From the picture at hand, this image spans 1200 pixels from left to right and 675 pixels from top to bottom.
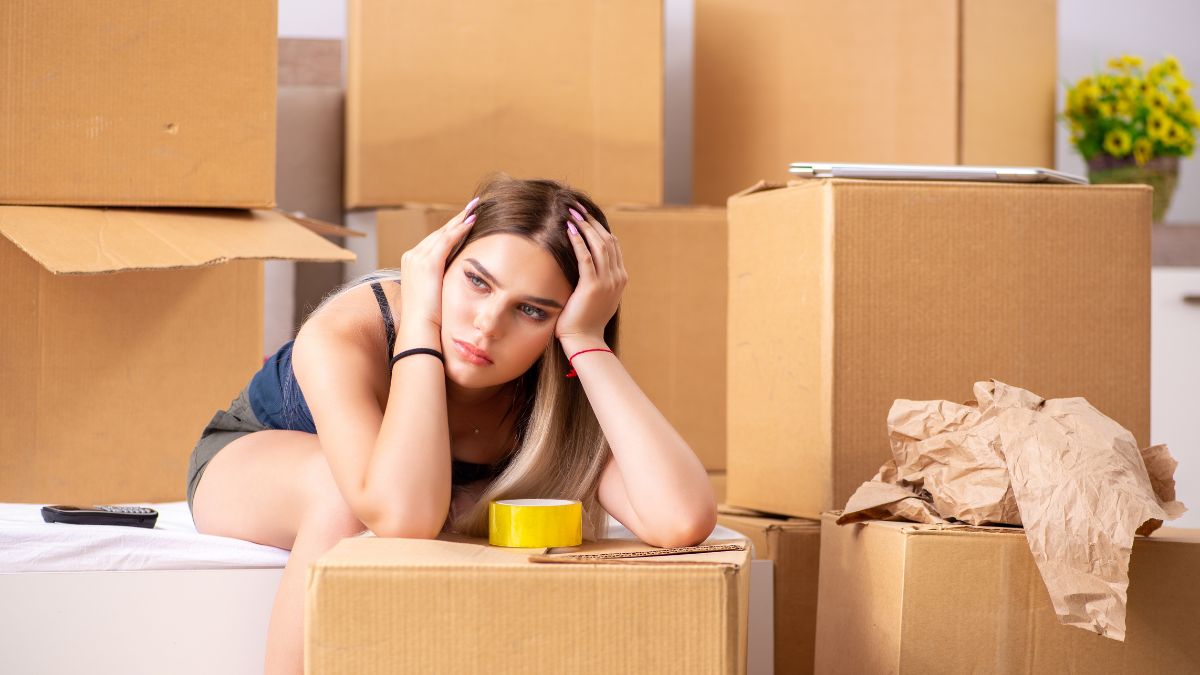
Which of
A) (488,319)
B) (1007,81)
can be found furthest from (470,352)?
(1007,81)

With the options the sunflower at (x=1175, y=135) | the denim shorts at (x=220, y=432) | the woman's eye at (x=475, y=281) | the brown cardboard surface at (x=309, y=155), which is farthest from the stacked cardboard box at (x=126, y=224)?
the sunflower at (x=1175, y=135)

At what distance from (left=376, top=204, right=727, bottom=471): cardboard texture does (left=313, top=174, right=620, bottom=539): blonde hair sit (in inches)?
21.4

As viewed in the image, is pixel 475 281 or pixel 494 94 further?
pixel 494 94

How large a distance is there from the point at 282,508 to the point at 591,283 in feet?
1.07

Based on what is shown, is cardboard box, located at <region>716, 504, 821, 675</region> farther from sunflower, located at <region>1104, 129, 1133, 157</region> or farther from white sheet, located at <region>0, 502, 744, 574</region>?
sunflower, located at <region>1104, 129, 1133, 157</region>

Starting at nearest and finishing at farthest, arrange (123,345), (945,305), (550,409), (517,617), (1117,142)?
(517,617)
(550,409)
(945,305)
(123,345)
(1117,142)

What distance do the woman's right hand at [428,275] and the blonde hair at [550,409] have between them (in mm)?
15

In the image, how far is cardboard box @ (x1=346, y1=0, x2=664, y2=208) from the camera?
1.65 m

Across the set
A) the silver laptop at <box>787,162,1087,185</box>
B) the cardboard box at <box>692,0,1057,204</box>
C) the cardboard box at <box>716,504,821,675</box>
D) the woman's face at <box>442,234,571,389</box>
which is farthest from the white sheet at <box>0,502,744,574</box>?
the cardboard box at <box>692,0,1057,204</box>

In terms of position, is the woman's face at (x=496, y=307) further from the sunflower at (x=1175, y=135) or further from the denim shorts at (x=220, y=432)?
the sunflower at (x=1175, y=135)

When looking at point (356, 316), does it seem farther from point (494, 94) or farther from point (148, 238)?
point (494, 94)

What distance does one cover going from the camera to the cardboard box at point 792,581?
1218 mm

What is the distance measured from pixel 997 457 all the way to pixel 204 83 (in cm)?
88

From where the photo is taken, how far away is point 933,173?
1195 mm
